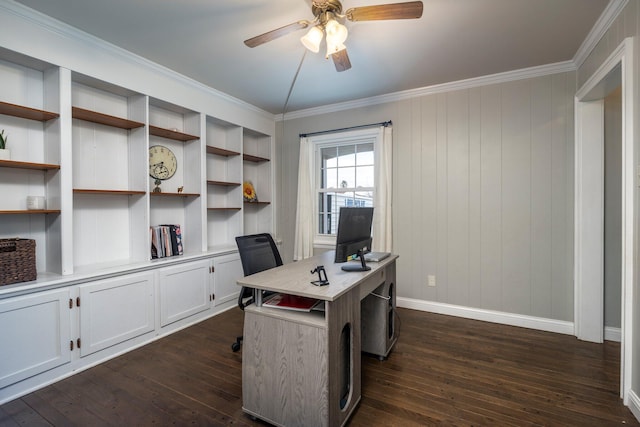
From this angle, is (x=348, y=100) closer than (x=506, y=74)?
No

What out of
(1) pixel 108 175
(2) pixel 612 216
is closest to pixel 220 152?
(1) pixel 108 175

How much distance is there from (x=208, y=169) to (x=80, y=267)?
1.79 m

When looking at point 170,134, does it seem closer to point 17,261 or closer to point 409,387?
point 17,261

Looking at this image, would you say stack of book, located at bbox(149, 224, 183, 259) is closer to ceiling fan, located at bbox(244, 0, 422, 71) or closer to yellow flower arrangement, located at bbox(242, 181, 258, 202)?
yellow flower arrangement, located at bbox(242, 181, 258, 202)

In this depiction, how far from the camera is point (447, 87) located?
336 cm

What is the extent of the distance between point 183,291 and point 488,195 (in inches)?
132

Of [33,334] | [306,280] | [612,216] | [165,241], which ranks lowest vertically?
[33,334]

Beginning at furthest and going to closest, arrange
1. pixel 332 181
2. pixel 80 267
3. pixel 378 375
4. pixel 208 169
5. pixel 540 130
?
pixel 332 181, pixel 208 169, pixel 540 130, pixel 80 267, pixel 378 375

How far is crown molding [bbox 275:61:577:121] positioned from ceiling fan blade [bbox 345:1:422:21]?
6.22ft

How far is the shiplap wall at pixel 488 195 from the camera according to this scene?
9.61 feet

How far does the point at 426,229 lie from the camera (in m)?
3.51

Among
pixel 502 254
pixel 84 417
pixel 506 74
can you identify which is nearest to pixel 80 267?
pixel 84 417

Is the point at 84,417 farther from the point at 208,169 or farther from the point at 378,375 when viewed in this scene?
the point at 208,169

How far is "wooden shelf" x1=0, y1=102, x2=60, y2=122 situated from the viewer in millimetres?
A: 2059
